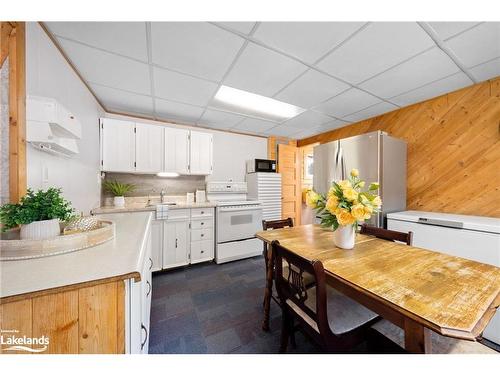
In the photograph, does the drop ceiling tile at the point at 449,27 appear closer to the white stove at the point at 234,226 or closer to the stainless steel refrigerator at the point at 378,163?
the stainless steel refrigerator at the point at 378,163

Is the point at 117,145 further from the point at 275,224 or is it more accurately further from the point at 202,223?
the point at 275,224

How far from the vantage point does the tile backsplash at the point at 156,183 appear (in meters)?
2.88

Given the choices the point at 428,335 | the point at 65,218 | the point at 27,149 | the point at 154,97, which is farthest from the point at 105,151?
the point at 428,335

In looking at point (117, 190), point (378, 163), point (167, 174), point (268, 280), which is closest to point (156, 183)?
point (167, 174)

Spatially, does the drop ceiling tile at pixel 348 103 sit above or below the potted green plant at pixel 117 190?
above

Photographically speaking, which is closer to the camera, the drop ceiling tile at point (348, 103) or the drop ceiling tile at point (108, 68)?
the drop ceiling tile at point (108, 68)

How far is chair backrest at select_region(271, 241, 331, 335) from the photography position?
0.84 m

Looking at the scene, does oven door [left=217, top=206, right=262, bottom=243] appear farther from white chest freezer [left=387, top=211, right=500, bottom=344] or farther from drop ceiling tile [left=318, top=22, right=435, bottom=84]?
drop ceiling tile [left=318, top=22, right=435, bottom=84]

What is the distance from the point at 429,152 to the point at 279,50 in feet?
7.85

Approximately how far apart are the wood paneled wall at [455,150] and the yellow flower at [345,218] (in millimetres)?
2075

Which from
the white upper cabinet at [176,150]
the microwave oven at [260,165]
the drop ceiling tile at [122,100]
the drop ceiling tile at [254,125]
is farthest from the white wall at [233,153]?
the drop ceiling tile at [122,100]

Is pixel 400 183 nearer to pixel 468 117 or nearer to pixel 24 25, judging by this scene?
pixel 468 117

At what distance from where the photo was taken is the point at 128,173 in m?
2.88

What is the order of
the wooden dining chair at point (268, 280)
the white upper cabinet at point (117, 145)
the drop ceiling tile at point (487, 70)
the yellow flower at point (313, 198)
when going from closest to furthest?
the yellow flower at point (313, 198), the wooden dining chair at point (268, 280), the drop ceiling tile at point (487, 70), the white upper cabinet at point (117, 145)
